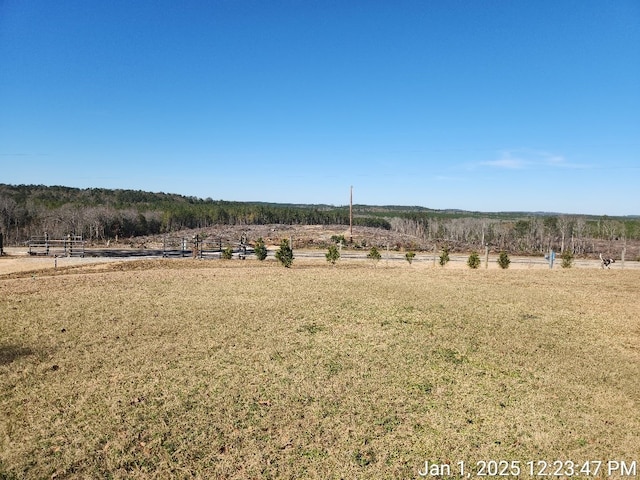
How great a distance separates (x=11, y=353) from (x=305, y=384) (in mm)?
6592

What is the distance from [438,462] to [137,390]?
5158 millimetres

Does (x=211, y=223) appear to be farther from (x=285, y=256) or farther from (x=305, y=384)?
(x=305, y=384)

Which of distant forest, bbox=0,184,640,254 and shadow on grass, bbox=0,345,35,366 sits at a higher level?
distant forest, bbox=0,184,640,254

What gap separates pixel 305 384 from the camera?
7422 mm

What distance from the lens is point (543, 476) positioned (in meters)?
5.04

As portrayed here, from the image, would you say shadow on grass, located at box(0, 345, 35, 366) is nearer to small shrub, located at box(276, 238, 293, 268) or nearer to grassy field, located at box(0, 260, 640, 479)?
grassy field, located at box(0, 260, 640, 479)

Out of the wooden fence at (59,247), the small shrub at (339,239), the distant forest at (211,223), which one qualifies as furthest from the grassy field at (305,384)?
the distant forest at (211,223)

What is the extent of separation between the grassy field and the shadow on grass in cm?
5

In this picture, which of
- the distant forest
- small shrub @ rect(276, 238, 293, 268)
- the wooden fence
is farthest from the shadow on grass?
the distant forest

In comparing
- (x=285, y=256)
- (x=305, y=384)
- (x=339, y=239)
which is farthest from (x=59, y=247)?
(x=305, y=384)

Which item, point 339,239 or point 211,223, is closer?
point 339,239

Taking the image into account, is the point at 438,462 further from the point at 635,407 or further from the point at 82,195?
the point at 82,195

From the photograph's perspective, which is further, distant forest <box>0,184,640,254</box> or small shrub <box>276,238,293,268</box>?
distant forest <box>0,184,640,254</box>

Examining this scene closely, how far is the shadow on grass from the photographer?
830cm
